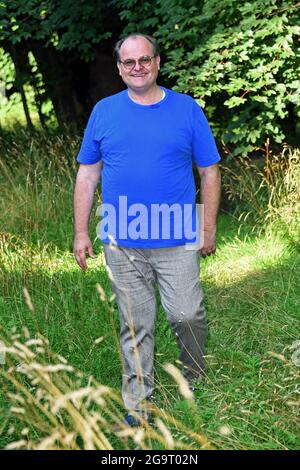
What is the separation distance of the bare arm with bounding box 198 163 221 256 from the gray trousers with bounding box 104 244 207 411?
18 centimetres

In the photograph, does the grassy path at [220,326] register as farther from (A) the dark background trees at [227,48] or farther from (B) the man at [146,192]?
(A) the dark background trees at [227,48]

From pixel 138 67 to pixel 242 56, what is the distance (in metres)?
3.93

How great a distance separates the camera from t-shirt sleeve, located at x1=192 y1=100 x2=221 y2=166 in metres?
4.19

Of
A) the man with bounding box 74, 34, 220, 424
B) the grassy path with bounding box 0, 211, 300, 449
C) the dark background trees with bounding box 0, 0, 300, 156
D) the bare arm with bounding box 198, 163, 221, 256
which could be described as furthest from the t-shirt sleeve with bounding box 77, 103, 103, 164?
the dark background trees with bounding box 0, 0, 300, 156

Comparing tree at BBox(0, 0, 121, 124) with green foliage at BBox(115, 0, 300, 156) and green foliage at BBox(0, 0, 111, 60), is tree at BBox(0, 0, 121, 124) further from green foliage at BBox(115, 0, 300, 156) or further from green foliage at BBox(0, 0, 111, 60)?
green foliage at BBox(115, 0, 300, 156)

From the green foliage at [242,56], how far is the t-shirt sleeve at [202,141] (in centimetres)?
356

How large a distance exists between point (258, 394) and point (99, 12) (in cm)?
655

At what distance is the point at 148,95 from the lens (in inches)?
162

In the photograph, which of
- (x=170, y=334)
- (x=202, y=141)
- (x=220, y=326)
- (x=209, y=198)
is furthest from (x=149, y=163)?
(x=220, y=326)

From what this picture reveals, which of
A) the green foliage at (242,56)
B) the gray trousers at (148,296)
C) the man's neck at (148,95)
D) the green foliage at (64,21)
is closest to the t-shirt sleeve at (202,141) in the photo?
the man's neck at (148,95)

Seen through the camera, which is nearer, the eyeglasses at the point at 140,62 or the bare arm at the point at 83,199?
the eyeglasses at the point at 140,62

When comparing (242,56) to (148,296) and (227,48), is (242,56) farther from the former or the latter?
(148,296)

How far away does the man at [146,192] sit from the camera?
4098 millimetres

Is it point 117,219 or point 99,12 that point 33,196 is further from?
point 117,219
